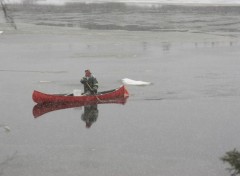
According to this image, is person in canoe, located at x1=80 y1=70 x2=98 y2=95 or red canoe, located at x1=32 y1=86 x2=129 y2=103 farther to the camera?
person in canoe, located at x1=80 y1=70 x2=98 y2=95

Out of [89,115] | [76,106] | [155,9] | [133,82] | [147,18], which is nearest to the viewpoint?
[89,115]

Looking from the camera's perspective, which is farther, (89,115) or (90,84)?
(90,84)

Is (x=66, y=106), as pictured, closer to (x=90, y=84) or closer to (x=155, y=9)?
(x=90, y=84)

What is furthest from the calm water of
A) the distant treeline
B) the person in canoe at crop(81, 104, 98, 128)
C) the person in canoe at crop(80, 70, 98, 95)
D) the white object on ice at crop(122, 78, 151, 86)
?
the distant treeline

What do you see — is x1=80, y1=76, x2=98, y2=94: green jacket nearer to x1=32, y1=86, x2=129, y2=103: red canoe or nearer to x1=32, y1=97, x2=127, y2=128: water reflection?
x1=32, y1=86, x2=129, y2=103: red canoe

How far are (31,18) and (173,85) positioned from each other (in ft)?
109

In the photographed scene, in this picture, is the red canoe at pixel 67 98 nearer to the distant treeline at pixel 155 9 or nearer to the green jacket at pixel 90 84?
the green jacket at pixel 90 84

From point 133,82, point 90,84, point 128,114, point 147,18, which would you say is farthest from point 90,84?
point 147,18

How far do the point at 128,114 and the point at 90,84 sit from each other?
2342 mm

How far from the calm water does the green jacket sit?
865 millimetres

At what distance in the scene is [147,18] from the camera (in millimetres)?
52375

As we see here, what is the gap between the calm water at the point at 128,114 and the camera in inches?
536

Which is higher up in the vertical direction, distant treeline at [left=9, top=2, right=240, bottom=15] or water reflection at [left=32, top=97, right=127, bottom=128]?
distant treeline at [left=9, top=2, right=240, bottom=15]

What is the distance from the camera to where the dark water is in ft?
147
